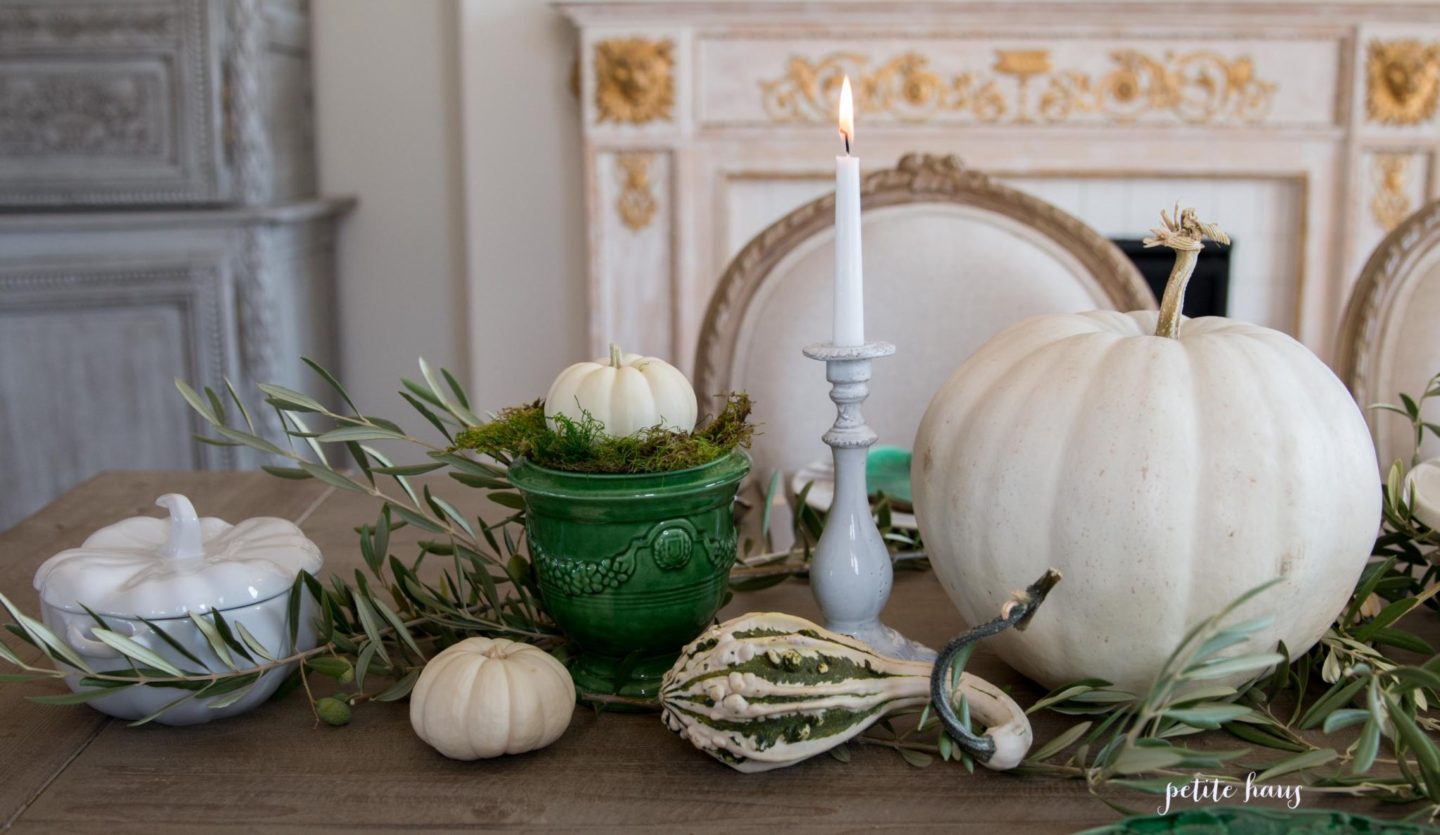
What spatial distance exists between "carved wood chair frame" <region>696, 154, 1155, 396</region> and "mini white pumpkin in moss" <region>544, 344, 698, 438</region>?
0.80 meters

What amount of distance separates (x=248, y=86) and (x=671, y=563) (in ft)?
7.02

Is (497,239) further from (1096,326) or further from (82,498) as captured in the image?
(1096,326)

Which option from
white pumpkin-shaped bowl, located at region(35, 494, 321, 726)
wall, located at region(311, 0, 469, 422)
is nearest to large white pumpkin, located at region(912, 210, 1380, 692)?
white pumpkin-shaped bowl, located at region(35, 494, 321, 726)

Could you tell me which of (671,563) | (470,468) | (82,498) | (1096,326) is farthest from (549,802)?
(82,498)

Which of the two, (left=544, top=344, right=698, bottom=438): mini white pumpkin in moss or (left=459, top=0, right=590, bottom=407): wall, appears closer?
(left=544, top=344, right=698, bottom=438): mini white pumpkin in moss

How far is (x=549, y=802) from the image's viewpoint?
2.06 feet

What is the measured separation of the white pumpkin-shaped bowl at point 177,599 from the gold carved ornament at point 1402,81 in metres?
2.51

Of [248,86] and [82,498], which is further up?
[248,86]

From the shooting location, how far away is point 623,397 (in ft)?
2.28

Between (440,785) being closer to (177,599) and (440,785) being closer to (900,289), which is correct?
(177,599)

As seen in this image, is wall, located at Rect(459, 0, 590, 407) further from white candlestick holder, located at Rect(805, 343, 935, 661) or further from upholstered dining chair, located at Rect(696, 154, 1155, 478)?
white candlestick holder, located at Rect(805, 343, 935, 661)

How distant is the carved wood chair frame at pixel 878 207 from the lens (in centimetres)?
150

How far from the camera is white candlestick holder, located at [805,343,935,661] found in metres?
0.72

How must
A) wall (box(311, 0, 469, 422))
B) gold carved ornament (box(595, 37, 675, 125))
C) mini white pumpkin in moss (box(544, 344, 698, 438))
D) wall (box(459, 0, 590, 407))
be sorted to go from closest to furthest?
mini white pumpkin in moss (box(544, 344, 698, 438)), gold carved ornament (box(595, 37, 675, 125)), wall (box(459, 0, 590, 407)), wall (box(311, 0, 469, 422))
